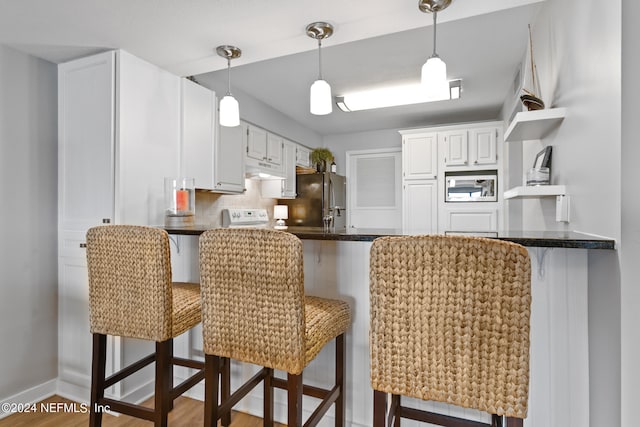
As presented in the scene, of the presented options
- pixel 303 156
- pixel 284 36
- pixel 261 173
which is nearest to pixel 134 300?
pixel 284 36

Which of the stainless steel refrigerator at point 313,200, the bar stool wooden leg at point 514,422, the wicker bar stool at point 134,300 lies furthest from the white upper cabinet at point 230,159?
the bar stool wooden leg at point 514,422

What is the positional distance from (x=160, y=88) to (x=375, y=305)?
2093 mm

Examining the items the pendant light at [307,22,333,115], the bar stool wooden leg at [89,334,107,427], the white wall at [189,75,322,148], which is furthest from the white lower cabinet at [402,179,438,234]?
the bar stool wooden leg at [89,334,107,427]

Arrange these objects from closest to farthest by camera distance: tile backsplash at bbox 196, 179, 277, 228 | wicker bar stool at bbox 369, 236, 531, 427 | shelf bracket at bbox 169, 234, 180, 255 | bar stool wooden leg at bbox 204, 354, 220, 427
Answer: wicker bar stool at bbox 369, 236, 531, 427 < bar stool wooden leg at bbox 204, 354, 220, 427 < shelf bracket at bbox 169, 234, 180, 255 < tile backsplash at bbox 196, 179, 277, 228

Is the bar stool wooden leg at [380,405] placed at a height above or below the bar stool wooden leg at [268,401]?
above

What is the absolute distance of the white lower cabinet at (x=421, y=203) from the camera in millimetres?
4137

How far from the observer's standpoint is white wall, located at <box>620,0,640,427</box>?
94cm

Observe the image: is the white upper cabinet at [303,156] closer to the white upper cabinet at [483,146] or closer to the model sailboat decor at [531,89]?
the white upper cabinet at [483,146]

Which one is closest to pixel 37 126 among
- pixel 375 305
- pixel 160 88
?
pixel 160 88

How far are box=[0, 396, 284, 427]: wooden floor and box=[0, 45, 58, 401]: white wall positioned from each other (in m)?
0.18

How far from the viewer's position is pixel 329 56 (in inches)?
107

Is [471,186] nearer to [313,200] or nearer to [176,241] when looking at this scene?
[313,200]

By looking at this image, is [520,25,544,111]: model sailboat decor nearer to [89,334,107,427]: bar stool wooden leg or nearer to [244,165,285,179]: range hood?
[89,334,107,427]: bar stool wooden leg

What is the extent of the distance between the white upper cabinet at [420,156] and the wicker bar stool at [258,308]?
10.5ft
